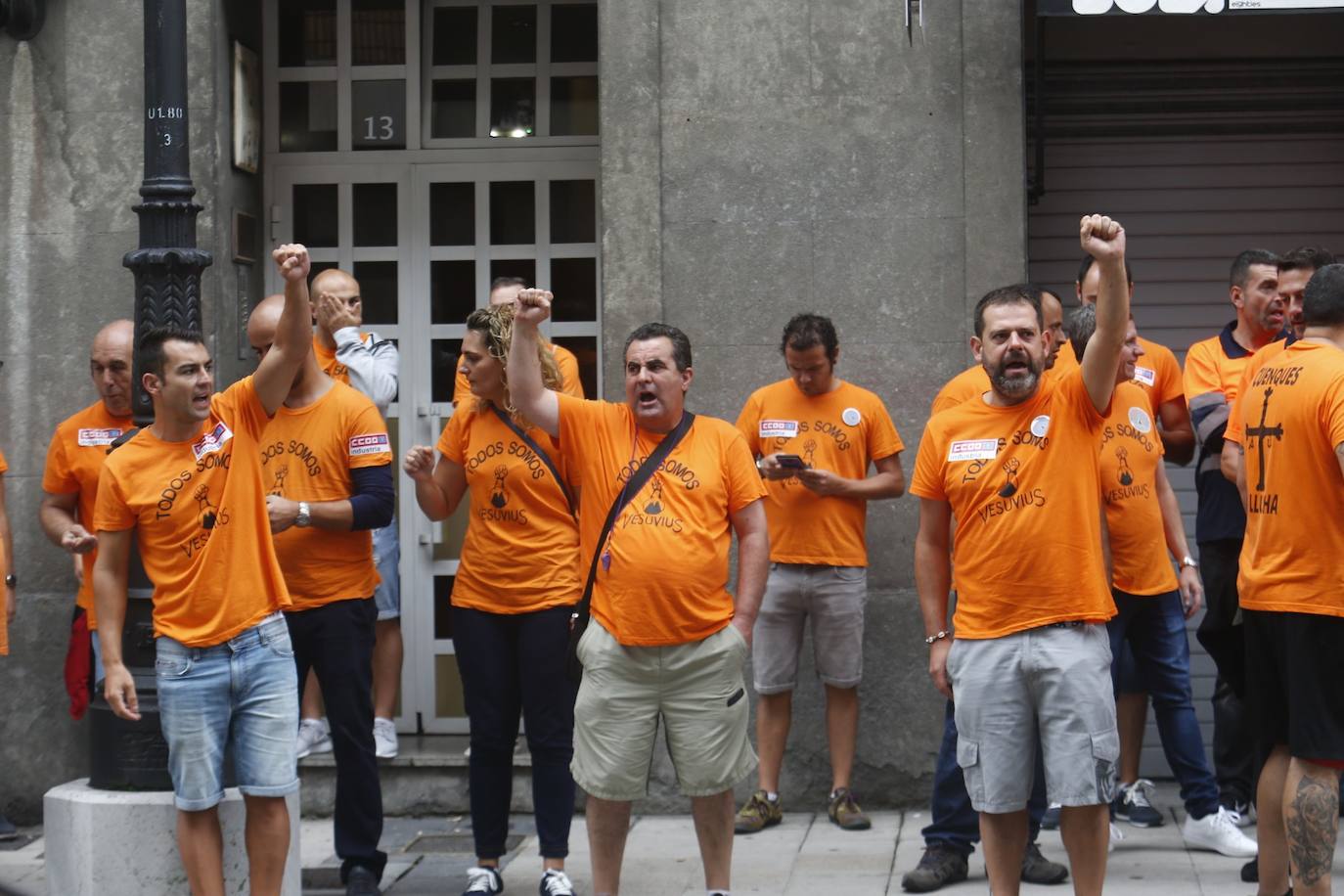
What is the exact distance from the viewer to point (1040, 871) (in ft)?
23.5

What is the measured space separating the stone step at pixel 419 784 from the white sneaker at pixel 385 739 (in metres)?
0.04

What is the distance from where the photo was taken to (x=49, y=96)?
9.06 meters

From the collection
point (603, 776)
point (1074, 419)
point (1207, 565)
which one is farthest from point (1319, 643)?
point (603, 776)

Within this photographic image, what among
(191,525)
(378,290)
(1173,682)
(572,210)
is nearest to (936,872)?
(1173,682)

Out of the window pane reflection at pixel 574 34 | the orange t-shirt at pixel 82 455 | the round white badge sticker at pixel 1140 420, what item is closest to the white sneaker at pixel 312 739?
the orange t-shirt at pixel 82 455

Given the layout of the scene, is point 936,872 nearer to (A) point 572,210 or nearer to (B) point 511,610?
(B) point 511,610

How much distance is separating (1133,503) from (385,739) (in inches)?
145

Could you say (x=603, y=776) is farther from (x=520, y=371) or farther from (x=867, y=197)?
(x=867, y=197)

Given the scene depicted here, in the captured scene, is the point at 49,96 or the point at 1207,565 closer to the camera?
the point at 1207,565

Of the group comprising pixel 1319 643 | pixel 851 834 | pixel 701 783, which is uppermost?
pixel 1319 643

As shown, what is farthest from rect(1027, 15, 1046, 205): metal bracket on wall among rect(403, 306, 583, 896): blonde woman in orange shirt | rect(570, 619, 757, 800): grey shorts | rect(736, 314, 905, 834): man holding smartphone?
rect(570, 619, 757, 800): grey shorts

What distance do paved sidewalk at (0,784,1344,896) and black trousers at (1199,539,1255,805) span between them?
35cm

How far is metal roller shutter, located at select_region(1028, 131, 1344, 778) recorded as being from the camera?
9.09 metres

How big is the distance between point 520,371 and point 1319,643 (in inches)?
111
